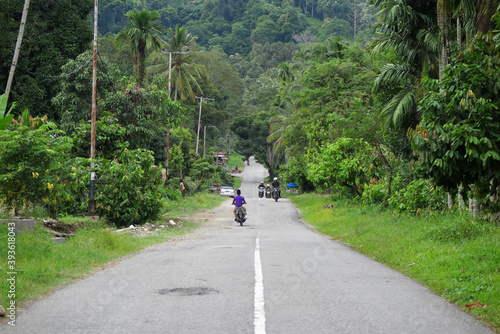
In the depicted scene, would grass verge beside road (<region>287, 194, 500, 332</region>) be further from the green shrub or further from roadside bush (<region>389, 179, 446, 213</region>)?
roadside bush (<region>389, 179, 446, 213</region>)

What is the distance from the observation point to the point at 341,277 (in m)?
9.66

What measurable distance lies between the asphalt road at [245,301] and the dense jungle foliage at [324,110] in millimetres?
2100

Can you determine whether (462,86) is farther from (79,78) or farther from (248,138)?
(248,138)

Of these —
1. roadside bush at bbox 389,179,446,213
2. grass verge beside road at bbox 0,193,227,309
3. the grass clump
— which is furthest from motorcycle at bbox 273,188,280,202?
the grass clump

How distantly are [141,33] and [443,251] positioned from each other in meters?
32.5

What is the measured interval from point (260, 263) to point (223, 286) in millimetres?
2698

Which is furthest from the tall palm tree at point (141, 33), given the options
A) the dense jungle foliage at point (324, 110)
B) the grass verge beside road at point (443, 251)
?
the grass verge beside road at point (443, 251)

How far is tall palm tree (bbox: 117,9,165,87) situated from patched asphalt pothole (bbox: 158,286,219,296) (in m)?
32.4

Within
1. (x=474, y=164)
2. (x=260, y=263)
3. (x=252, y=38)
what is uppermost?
(x=252, y=38)

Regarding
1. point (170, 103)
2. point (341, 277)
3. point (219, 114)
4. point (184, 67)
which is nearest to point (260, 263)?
point (341, 277)

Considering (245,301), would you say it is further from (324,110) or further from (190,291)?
(324,110)

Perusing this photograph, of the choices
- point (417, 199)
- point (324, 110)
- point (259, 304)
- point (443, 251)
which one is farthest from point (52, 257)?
point (324, 110)

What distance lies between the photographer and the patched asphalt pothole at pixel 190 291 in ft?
26.3

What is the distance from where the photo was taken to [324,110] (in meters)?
38.6
